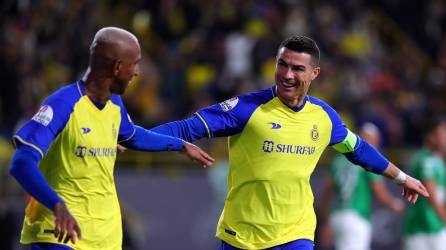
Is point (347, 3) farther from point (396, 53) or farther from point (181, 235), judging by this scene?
point (181, 235)

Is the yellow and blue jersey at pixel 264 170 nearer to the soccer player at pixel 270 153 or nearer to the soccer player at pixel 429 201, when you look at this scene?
the soccer player at pixel 270 153

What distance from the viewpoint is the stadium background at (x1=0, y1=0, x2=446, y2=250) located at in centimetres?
1475

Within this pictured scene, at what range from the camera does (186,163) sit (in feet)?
49.6

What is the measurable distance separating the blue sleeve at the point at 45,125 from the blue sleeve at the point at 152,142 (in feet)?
2.63

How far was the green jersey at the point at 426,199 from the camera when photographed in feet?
38.7

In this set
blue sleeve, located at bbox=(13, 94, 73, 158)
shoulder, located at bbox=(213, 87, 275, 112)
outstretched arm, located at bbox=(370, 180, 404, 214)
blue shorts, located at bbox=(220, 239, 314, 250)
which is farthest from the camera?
outstretched arm, located at bbox=(370, 180, 404, 214)

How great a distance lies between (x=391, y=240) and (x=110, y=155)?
10093 millimetres

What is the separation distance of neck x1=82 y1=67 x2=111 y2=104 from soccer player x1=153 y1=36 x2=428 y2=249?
36.4 inches

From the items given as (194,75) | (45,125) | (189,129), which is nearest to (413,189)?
(189,129)

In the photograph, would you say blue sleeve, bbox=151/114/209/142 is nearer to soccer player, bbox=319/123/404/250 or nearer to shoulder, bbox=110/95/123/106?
shoulder, bbox=110/95/123/106

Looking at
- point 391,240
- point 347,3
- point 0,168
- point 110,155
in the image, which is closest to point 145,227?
point 0,168

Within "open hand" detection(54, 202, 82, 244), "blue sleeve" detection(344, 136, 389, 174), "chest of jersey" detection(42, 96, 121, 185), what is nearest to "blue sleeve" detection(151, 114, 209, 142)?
"chest of jersey" detection(42, 96, 121, 185)

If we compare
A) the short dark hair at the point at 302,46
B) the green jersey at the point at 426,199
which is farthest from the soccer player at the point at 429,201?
the short dark hair at the point at 302,46

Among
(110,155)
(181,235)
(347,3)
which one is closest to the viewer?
(110,155)
